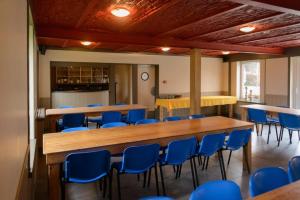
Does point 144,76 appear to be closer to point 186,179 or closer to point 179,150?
point 186,179

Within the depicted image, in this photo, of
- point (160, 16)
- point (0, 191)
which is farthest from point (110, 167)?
point (160, 16)

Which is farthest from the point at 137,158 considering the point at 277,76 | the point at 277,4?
the point at 277,76

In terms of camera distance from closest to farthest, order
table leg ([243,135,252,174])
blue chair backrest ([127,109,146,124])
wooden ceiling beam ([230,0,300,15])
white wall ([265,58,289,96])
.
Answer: wooden ceiling beam ([230,0,300,15]), table leg ([243,135,252,174]), blue chair backrest ([127,109,146,124]), white wall ([265,58,289,96])

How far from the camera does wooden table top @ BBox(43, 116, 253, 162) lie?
267cm

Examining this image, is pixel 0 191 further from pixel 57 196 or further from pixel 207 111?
pixel 207 111

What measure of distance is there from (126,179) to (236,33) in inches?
142

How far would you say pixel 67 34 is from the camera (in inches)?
177

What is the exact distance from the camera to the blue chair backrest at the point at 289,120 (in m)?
4.98

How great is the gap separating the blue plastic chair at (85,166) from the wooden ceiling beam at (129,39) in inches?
110

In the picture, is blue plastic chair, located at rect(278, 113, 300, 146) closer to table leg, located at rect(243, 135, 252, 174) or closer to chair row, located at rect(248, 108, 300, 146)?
chair row, located at rect(248, 108, 300, 146)

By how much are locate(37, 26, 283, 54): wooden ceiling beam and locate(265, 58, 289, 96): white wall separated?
4.48 ft

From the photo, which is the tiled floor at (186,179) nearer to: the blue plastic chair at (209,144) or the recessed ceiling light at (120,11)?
the blue plastic chair at (209,144)

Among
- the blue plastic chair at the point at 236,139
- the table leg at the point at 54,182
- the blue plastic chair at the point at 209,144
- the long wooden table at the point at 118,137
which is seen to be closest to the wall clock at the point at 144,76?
the long wooden table at the point at 118,137

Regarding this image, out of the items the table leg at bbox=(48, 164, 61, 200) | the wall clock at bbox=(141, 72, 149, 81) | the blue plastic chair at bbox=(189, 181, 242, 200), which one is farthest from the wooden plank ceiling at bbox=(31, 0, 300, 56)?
the wall clock at bbox=(141, 72, 149, 81)
